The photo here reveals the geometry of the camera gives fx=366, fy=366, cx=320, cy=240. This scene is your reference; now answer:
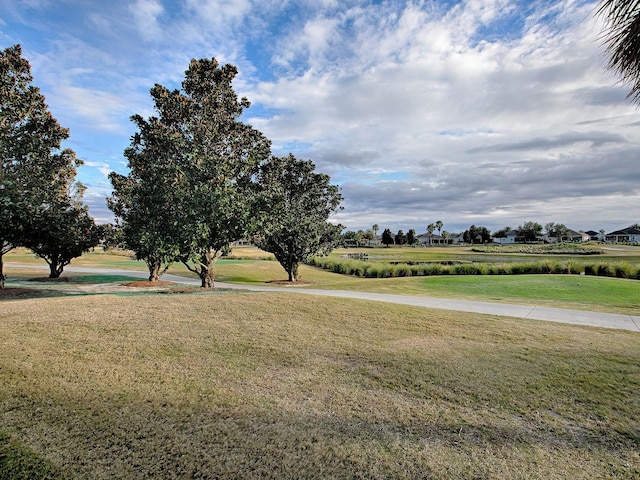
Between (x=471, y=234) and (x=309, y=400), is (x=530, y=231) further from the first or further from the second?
(x=309, y=400)

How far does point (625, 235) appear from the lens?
106 meters

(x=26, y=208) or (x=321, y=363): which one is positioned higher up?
(x=26, y=208)

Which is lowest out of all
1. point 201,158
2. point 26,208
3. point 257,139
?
point 26,208

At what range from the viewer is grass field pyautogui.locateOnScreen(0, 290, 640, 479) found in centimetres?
311

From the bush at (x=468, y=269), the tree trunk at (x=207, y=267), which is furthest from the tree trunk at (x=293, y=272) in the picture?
the bush at (x=468, y=269)

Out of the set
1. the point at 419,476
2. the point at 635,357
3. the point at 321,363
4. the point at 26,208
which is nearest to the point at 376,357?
the point at 321,363

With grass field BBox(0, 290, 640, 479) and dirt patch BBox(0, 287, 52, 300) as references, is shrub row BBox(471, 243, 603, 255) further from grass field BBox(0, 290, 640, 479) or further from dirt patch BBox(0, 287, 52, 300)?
dirt patch BBox(0, 287, 52, 300)

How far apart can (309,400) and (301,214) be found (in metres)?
17.5

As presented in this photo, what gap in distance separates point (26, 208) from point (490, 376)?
15.7 metres

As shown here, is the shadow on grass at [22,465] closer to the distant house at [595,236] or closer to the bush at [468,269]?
the bush at [468,269]

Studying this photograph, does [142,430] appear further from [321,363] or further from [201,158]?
[201,158]

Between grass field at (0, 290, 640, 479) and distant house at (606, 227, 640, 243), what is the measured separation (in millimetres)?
120517

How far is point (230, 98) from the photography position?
48.9 feet

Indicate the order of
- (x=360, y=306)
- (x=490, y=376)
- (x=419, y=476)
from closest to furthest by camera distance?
1. (x=419, y=476)
2. (x=490, y=376)
3. (x=360, y=306)
